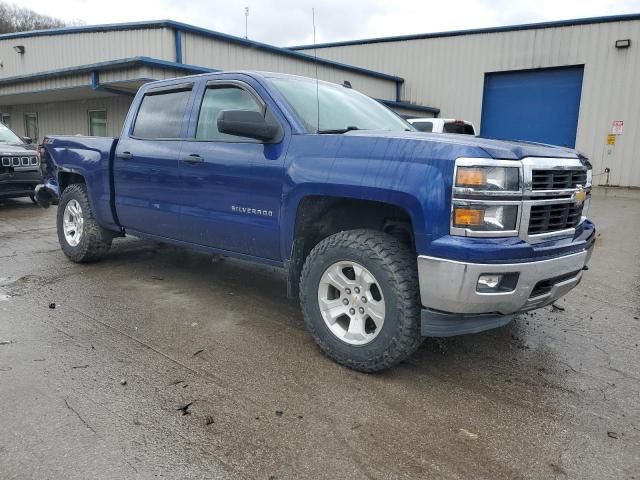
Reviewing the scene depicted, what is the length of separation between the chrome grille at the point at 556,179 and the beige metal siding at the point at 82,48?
11434 millimetres

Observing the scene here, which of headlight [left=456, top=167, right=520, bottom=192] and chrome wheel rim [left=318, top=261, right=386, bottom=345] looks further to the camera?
chrome wheel rim [left=318, top=261, right=386, bottom=345]

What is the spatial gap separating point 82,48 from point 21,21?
23045 millimetres

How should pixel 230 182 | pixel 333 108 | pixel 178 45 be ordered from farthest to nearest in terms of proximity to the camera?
pixel 178 45 < pixel 333 108 < pixel 230 182

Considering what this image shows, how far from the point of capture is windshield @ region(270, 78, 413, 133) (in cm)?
381

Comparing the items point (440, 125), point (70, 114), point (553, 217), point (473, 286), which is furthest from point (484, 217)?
point (70, 114)

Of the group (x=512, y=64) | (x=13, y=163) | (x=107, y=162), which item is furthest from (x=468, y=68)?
(x=107, y=162)

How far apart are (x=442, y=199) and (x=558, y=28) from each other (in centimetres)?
1738

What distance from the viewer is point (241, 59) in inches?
555

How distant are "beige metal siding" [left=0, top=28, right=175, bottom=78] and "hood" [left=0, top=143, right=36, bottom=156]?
12.9 feet

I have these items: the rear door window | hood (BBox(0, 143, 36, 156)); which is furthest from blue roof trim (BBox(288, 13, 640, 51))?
hood (BBox(0, 143, 36, 156))

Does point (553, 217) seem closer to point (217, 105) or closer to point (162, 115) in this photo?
point (217, 105)

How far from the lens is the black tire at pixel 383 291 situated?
9.90 ft

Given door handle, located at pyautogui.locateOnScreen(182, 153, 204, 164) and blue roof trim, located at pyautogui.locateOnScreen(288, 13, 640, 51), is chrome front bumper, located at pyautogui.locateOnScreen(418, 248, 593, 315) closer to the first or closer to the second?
door handle, located at pyautogui.locateOnScreen(182, 153, 204, 164)

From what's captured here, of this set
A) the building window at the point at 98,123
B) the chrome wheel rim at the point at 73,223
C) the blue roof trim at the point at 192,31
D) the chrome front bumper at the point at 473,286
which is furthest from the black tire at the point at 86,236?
the building window at the point at 98,123
